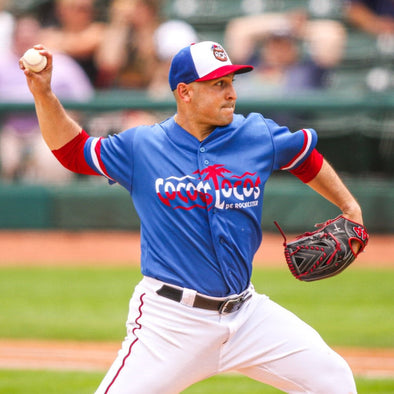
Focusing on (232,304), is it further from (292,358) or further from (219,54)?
(219,54)

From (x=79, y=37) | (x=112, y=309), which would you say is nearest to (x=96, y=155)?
(x=112, y=309)

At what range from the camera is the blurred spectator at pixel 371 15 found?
1180 cm

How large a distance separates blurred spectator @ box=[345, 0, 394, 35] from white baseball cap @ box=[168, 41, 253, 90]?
8.69 metres

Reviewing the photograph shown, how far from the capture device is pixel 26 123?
10.1 metres

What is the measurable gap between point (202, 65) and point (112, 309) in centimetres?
445

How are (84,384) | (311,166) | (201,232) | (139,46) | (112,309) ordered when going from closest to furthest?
(201,232)
(311,166)
(84,384)
(112,309)
(139,46)

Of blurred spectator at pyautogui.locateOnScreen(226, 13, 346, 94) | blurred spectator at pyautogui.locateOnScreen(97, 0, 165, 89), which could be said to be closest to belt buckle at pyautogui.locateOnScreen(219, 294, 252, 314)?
blurred spectator at pyautogui.locateOnScreen(226, 13, 346, 94)

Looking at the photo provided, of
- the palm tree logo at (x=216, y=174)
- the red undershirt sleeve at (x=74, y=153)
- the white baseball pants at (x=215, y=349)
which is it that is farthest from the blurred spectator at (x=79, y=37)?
the white baseball pants at (x=215, y=349)

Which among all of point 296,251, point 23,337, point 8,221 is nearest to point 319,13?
point 8,221

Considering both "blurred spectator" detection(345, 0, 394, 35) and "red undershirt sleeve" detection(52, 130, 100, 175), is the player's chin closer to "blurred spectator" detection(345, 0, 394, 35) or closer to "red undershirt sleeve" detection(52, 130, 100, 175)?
"red undershirt sleeve" detection(52, 130, 100, 175)

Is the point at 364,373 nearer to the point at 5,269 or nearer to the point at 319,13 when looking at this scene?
the point at 5,269

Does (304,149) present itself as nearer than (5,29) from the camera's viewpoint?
Yes

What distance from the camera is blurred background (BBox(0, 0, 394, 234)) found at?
9.77 metres

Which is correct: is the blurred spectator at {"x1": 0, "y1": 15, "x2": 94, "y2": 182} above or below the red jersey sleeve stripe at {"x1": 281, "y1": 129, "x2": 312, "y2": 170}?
below
